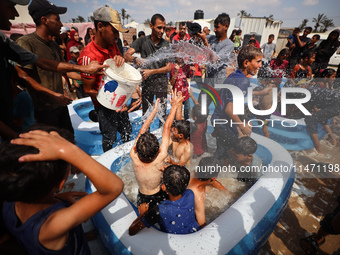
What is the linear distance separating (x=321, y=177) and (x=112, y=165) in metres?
4.30

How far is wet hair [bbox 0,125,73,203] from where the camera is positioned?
0.78 metres

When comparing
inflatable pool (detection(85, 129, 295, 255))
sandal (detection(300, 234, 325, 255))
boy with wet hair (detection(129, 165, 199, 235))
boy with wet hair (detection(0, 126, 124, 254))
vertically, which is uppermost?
boy with wet hair (detection(0, 126, 124, 254))

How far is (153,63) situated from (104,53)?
1.42m

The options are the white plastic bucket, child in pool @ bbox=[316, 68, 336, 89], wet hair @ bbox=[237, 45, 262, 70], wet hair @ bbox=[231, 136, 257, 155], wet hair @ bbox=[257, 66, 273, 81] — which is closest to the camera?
the white plastic bucket

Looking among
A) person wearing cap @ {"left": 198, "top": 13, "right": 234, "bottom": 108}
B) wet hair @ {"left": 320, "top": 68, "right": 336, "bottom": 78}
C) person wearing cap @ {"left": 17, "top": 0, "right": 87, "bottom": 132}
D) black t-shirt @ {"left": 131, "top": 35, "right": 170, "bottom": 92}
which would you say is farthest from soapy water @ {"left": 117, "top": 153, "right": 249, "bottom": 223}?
wet hair @ {"left": 320, "top": 68, "right": 336, "bottom": 78}

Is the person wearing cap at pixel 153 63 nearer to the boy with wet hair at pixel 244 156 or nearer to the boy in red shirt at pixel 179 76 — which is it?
the boy in red shirt at pixel 179 76

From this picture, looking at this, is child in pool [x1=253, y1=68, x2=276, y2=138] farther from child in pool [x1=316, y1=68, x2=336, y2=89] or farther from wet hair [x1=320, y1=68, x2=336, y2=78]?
wet hair [x1=320, y1=68, x2=336, y2=78]

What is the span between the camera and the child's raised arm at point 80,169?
76 centimetres

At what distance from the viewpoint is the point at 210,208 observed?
116 inches

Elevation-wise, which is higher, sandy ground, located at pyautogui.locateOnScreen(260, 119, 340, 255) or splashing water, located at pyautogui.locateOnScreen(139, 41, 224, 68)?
splashing water, located at pyautogui.locateOnScreen(139, 41, 224, 68)

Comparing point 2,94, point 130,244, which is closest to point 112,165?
point 130,244

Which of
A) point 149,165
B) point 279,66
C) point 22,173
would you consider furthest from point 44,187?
point 279,66

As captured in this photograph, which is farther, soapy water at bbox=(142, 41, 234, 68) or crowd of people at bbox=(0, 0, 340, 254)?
soapy water at bbox=(142, 41, 234, 68)

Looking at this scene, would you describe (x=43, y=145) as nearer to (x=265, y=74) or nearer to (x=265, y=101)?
(x=265, y=101)
